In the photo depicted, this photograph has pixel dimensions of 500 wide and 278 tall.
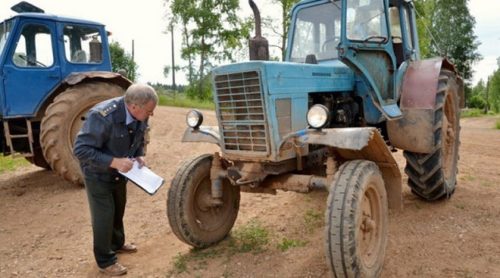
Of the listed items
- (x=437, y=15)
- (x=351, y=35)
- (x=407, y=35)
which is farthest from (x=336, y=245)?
(x=437, y=15)

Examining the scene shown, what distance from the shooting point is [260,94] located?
140 inches

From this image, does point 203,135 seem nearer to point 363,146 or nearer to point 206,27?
point 363,146

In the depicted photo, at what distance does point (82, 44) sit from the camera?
22.8ft

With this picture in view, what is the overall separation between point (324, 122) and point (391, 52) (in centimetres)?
193

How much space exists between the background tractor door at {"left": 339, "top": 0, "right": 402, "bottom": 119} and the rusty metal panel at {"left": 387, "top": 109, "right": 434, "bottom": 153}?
6.7 inches

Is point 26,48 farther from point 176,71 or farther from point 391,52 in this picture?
point 176,71

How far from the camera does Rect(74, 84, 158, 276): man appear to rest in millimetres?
3514

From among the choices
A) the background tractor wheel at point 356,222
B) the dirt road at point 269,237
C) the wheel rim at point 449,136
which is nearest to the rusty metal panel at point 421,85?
the wheel rim at point 449,136

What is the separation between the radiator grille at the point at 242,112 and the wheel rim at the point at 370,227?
898mm

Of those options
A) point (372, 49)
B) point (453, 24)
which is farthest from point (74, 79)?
point (453, 24)

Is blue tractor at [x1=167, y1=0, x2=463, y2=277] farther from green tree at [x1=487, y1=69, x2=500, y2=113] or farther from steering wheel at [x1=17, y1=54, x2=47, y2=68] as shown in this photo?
green tree at [x1=487, y1=69, x2=500, y2=113]

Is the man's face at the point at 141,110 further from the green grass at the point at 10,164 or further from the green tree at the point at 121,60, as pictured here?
the green tree at the point at 121,60

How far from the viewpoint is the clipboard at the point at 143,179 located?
362 cm

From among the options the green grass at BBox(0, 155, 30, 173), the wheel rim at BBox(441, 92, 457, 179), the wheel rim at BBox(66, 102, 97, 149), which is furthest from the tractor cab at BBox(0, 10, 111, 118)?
the wheel rim at BBox(441, 92, 457, 179)
